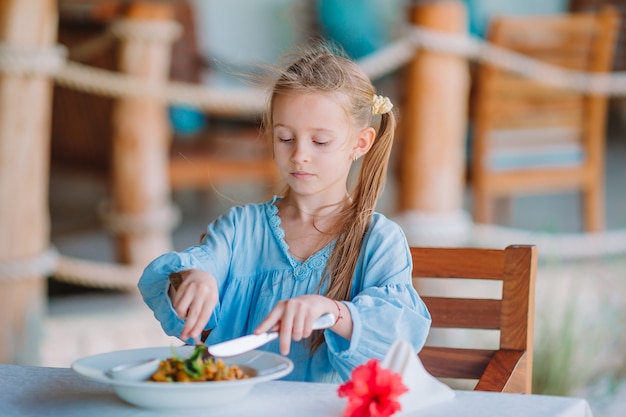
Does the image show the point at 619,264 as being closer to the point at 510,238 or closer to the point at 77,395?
the point at 510,238

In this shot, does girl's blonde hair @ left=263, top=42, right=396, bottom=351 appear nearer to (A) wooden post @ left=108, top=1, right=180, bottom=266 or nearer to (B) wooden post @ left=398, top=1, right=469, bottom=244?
(B) wooden post @ left=398, top=1, right=469, bottom=244

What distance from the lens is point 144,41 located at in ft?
10.6

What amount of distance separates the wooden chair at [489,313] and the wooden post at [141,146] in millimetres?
1964

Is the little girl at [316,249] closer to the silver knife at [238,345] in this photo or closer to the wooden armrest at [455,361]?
the silver knife at [238,345]

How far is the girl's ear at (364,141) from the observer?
1336 mm

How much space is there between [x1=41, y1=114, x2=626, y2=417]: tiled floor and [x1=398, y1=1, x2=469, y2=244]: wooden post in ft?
1.31

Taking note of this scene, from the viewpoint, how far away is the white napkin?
3.07ft

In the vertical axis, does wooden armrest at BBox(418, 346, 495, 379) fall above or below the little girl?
below

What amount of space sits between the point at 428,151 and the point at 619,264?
43.8 inches

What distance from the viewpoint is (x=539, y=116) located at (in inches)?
146

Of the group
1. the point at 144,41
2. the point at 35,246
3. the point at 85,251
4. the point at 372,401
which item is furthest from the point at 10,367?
the point at 85,251

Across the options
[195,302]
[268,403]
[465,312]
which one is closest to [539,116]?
[465,312]

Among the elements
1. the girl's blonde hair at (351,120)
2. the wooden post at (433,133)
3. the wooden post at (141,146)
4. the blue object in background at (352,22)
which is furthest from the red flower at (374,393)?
the blue object in background at (352,22)

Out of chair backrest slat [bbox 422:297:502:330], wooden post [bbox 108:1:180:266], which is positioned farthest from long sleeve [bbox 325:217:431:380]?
wooden post [bbox 108:1:180:266]
